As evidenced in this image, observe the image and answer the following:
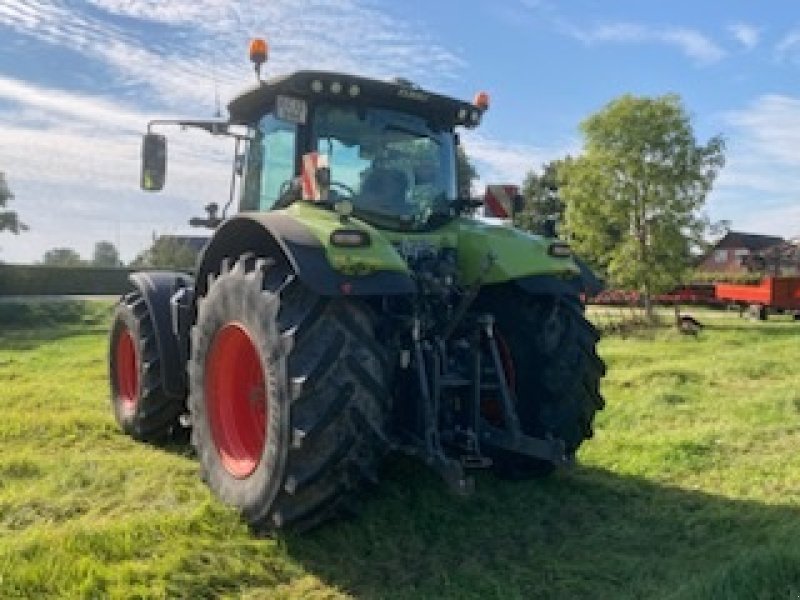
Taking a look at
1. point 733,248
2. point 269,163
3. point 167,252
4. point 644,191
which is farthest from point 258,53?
point 733,248

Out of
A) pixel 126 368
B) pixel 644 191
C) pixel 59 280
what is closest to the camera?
pixel 126 368

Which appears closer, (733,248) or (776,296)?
(776,296)

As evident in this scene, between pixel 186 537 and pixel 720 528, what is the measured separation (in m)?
2.90

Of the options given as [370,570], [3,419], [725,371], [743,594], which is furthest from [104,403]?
[725,371]

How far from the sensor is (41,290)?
134 ft

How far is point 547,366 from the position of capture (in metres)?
5.46

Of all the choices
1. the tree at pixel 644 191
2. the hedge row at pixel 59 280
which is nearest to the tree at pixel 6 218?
the hedge row at pixel 59 280

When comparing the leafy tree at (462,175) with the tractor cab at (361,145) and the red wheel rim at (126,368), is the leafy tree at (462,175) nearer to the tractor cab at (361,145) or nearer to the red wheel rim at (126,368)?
the tractor cab at (361,145)

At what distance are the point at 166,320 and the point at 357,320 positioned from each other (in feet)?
8.97

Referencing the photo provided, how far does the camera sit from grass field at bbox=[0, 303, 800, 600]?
12.9ft

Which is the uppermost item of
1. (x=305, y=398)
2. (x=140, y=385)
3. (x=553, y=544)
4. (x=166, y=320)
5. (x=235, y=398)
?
(x=166, y=320)

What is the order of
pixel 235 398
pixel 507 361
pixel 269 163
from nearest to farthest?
pixel 235 398 < pixel 507 361 < pixel 269 163

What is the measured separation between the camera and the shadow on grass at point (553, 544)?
13.3ft

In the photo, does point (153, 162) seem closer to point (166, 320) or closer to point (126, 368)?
point (166, 320)
